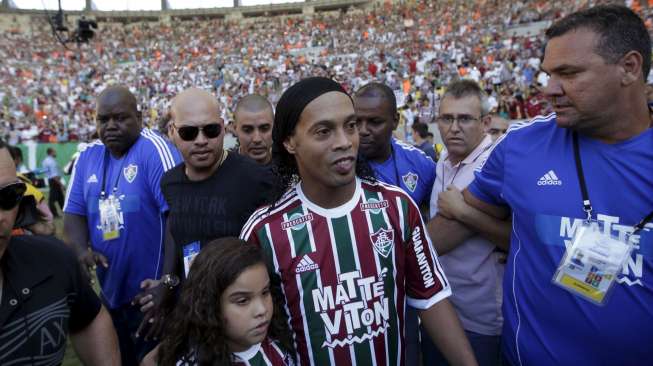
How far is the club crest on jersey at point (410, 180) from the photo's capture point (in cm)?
319

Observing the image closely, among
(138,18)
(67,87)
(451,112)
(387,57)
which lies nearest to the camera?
(451,112)

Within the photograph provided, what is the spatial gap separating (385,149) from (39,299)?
215 centimetres

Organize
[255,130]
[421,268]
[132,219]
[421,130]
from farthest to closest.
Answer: [421,130] < [255,130] < [132,219] < [421,268]

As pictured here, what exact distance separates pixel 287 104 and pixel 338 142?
26cm

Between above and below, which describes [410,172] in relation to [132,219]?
above

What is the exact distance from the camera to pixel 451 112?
3.07 meters

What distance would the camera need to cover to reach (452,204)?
2346mm

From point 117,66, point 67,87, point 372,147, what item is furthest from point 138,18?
point 372,147

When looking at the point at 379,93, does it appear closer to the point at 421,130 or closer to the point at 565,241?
the point at 565,241

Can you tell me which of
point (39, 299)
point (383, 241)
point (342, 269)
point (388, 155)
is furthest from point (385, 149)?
point (39, 299)

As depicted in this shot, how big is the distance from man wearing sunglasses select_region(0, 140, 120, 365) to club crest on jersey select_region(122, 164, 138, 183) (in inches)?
56.9

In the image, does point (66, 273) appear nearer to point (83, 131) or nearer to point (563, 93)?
point (563, 93)

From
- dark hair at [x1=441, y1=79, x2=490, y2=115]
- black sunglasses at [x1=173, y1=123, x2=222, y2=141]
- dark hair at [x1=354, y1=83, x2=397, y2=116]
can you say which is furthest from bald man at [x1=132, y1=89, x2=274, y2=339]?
dark hair at [x1=441, y1=79, x2=490, y2=115]

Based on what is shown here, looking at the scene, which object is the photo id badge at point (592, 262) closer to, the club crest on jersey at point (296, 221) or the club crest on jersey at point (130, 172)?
the club crest on jersey at point (296, 221)
